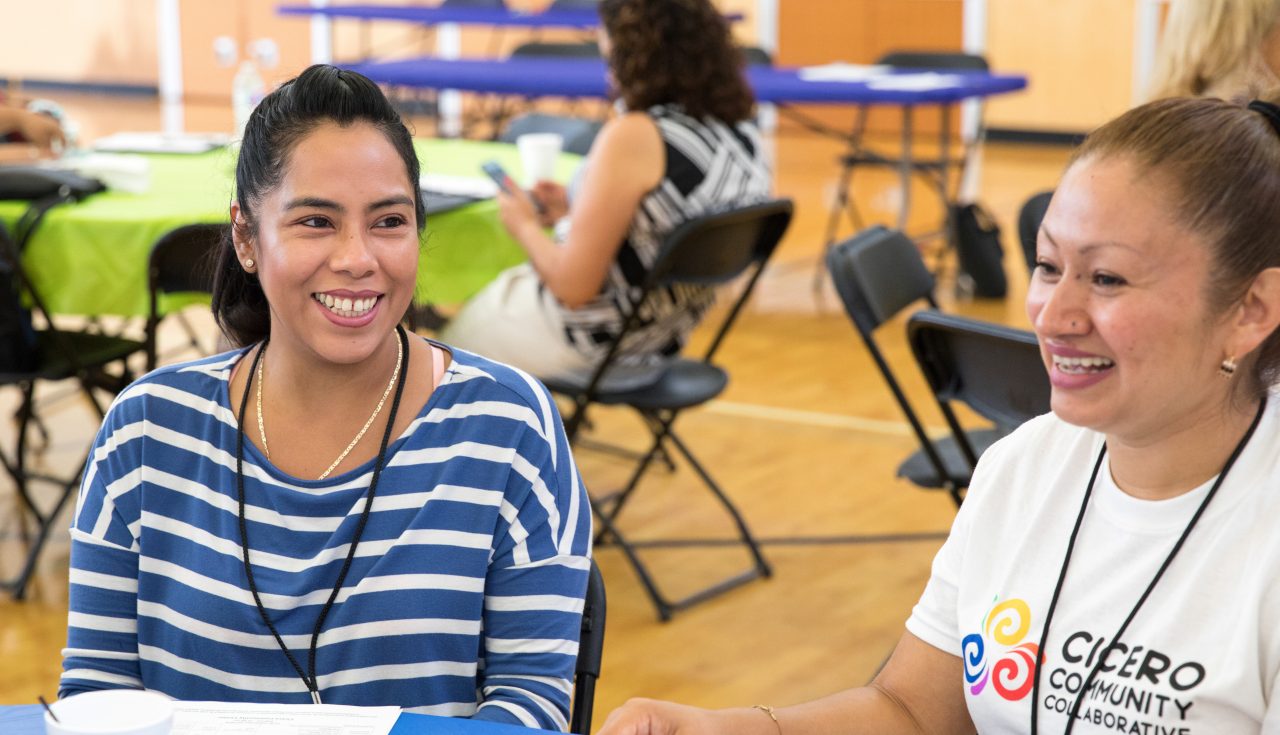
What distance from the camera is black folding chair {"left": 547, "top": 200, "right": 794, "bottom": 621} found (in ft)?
11.0

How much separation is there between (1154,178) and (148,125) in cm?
1137

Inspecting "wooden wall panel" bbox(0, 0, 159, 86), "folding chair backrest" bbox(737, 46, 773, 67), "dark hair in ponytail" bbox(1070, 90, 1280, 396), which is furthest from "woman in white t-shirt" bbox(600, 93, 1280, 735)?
"wooden wall panel" bbox(0, 0, 159, 86)

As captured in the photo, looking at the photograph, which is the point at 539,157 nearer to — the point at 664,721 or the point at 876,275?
the point at 876,275

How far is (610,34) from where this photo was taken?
147 inches

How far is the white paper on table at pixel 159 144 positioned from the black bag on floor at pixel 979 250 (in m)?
3.21

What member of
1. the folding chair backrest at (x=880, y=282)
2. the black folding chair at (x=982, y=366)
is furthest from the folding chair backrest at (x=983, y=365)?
the folding chair backrest at (x=880, y=282)

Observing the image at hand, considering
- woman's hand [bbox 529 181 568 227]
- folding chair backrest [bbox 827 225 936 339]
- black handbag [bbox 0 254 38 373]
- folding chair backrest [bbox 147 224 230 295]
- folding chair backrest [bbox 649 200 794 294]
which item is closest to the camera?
folding chair backrest [bbox 827 225 936 339]

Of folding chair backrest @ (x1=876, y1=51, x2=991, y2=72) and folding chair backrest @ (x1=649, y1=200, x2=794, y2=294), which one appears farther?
folding chair backrest @ (x1=876, y1=51, x2=991, y2=72)

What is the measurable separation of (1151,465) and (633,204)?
7.26 feet

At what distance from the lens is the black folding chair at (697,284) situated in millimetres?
3363

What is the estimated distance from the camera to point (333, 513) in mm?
1653

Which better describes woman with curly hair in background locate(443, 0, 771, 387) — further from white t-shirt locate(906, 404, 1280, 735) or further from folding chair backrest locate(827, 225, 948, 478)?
white t-shirt locate(906, 404, 1280, 735)

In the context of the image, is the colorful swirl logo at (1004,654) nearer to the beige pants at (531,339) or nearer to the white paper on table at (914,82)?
the beige pants at (531,339)

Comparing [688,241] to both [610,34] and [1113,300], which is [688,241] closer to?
[610,34]
